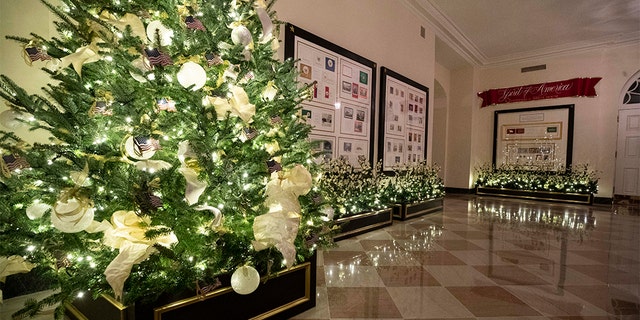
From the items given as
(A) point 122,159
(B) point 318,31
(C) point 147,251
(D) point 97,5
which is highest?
(B) point 318,31

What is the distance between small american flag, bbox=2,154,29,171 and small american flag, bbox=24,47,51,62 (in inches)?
19.2

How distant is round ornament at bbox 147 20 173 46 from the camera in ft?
4.25

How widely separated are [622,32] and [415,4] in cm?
512

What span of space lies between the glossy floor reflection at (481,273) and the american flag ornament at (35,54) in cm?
190

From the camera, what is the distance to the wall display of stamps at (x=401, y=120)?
16.2 ft

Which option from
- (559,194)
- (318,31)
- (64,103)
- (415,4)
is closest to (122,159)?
(64,103)

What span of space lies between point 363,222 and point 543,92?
737cm

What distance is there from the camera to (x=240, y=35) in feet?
4.75

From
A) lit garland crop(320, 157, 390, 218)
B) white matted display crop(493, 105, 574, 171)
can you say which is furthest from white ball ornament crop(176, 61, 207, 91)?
white matted display crop(493, 105, 574, 171)

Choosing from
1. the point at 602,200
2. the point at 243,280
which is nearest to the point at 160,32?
the point at 243,280

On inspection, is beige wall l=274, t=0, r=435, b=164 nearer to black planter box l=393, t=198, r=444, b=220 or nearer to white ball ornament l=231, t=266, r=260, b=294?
black planter box l=393, t=198, r=444, b=220

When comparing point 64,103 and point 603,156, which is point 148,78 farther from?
point 603,156

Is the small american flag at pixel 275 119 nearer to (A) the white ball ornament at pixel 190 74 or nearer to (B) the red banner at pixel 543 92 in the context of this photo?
(A) the white ball ornament at pixel 190 74

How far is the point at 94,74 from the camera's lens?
1307mm
